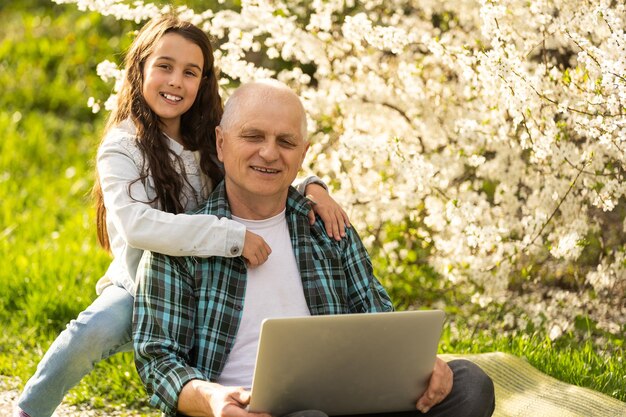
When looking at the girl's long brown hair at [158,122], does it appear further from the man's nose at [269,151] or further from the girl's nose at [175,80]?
the man's nose at [269,151]

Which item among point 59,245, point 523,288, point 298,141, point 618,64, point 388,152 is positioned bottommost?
point 59,245

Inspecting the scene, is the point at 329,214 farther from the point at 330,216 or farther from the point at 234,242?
the point at 234,242

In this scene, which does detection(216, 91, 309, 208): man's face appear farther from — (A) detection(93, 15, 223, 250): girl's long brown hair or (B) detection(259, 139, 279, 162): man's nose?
(A) detection(93, 15, 223, 250): girl's long brown hair

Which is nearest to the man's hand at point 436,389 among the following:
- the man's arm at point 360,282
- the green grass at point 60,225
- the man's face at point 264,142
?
→ the man's arm at point 360,282

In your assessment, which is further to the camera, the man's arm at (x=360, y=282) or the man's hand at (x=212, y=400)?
the man's arm at (x=360, y=282)

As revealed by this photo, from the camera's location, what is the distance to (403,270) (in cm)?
559

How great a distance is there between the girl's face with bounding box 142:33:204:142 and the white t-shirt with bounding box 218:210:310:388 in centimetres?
58

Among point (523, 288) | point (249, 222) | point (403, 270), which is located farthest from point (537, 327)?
point (249, 222)

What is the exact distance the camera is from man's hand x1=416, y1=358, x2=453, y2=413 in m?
2.81

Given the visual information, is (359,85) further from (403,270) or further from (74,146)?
(74,146)

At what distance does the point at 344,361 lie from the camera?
8.65 ft

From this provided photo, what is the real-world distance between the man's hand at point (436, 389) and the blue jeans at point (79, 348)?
1.04m

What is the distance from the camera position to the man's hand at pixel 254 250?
2.99 metres

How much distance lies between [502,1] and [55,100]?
17.1 ft
